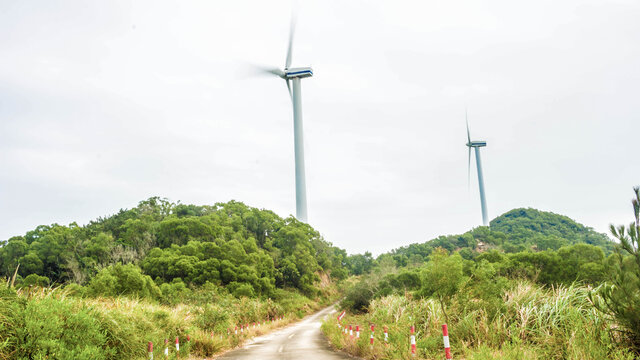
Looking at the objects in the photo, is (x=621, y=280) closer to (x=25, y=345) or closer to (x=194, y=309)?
(x=25, y=345)

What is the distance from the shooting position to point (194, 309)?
21.6 m

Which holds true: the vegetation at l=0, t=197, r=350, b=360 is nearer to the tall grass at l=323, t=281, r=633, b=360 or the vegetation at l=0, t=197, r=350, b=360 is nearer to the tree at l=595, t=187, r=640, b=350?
the tall grass at l=323, t=281, r=633, b=360

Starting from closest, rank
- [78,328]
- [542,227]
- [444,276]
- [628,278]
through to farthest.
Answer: [628,278] < [78,328] < [444,276] < [542,227]

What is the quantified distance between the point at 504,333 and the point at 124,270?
25965 mm

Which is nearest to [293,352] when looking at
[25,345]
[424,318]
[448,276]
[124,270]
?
[424,318]

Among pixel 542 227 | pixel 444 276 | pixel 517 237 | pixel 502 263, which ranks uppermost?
pixel 542 227

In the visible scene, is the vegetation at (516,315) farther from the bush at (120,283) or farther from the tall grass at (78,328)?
the bush at (120,283)

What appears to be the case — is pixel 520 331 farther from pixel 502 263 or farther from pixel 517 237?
pixel 517 237

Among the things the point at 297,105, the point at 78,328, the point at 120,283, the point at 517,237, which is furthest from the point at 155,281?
the point at 517,237

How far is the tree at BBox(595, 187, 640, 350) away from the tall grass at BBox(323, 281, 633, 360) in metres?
0.55

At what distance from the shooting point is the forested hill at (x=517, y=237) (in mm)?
89525

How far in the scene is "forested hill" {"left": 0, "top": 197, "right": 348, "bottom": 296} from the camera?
Answer: 161 ft

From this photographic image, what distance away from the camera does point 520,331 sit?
1098 centimetres

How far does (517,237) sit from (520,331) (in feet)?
343
